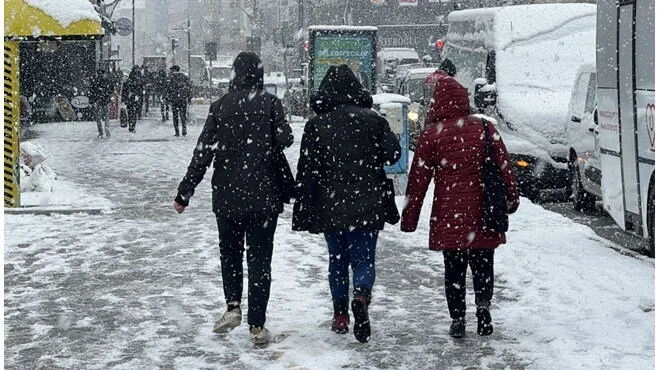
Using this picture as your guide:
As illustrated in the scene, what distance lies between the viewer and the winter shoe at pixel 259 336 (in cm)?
729

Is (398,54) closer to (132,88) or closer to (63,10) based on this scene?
(132,88)

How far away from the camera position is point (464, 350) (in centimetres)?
716

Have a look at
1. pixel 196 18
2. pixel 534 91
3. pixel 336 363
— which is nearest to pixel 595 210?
pixel 534 91

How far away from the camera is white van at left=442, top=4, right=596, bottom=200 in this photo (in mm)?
16000

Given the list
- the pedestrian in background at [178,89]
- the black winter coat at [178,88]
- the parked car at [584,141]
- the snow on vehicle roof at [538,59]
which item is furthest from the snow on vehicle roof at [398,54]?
the parked car at [584,141]

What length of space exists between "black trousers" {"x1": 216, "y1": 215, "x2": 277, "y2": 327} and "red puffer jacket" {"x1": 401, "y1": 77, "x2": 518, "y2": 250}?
0.84 m

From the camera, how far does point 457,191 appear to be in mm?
7254

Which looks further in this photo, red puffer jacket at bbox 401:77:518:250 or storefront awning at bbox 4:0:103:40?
storefront awning at bbox 4:0:103:40

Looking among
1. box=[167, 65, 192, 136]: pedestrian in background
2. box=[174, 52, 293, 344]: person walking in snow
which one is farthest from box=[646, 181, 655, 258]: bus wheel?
box=[167, 65, 192, 136]: pedestrian in background

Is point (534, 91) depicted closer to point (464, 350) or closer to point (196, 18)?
point (464, 350)

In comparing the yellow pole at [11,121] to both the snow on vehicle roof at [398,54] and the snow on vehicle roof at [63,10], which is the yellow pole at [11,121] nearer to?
the snow on vehicle roof at [63,10]

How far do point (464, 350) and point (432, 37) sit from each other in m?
63.1

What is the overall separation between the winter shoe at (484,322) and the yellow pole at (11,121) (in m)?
8.51

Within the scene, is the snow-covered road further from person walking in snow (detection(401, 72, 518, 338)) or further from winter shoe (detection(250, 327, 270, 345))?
person walking in snow (detection(401, 72, 518, 338))
